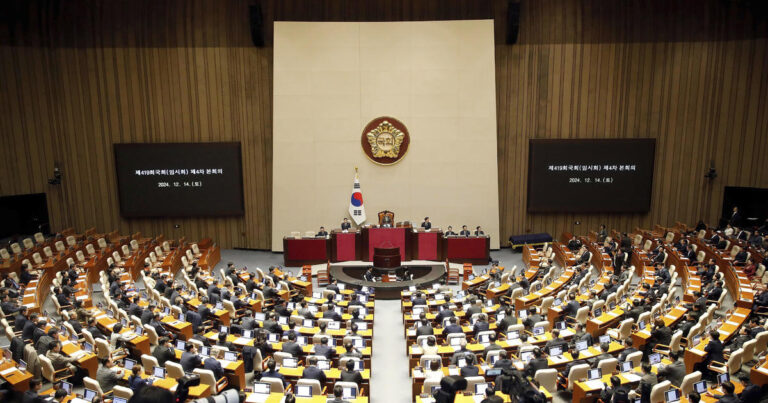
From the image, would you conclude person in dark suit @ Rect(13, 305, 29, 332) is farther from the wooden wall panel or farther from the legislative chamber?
the wooden wall panel

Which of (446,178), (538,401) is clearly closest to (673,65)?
(446,178)

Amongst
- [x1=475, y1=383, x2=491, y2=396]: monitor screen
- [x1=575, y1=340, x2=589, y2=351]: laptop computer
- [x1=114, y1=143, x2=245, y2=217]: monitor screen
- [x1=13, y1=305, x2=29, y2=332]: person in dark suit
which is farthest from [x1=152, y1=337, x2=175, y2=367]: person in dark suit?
[x1=114, y1=143, x2=245, y2=217]: monitor screen

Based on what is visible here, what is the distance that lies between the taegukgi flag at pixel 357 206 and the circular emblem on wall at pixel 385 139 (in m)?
1.46

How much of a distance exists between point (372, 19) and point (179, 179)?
1063 centimetres

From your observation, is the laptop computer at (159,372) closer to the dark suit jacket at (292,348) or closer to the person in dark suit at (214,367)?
the person in dark suit at (214,367)

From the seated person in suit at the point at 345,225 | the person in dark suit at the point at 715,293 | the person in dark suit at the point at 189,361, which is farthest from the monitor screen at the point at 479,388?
the seated person in suit at the point at 345,225

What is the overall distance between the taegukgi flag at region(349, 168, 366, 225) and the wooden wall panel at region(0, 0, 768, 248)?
159 inches

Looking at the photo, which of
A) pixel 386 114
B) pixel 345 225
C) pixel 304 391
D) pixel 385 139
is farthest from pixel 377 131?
pixel 304 391

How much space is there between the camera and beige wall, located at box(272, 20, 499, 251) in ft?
64.4

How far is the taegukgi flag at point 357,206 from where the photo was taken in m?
20.1

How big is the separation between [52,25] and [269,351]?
59.2ft

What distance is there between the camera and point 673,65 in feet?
65.6

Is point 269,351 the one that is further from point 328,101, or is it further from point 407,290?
point 328,101

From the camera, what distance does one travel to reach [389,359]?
11164 mm
